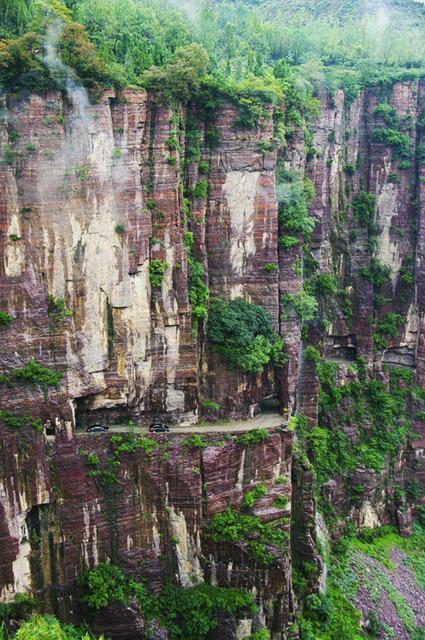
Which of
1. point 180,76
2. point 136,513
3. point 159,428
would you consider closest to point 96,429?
point 159,428

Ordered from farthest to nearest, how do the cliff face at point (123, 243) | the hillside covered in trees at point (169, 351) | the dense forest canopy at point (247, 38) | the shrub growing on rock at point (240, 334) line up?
the shrub growing on rock at point (240, 334) → the dense forest canopy at point (247, 38) → the hillside covered in trees at point (169, 351) → the cliff face at point (123, 243)

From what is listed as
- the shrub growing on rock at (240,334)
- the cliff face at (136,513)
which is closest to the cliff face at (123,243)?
the shrub growing on rock at (240,334)

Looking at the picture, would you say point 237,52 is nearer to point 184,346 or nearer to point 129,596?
point 184,346

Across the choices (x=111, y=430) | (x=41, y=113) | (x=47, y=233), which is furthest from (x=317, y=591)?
(x=41, y=113)

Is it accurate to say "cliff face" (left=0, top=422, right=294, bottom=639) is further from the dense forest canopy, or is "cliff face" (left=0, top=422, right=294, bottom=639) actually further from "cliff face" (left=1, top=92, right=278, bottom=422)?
the dense forest canopy

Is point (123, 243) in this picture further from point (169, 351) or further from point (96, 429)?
point (96, 429)

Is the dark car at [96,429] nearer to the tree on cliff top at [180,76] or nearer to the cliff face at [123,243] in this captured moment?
the cliff face at [123,243]

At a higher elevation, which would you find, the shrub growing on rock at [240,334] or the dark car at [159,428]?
the shrub growing on rock at [240,334]

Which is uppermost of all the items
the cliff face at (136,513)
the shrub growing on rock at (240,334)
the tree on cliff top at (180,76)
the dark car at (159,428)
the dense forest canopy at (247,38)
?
the dense forest canopy at (247,38)
